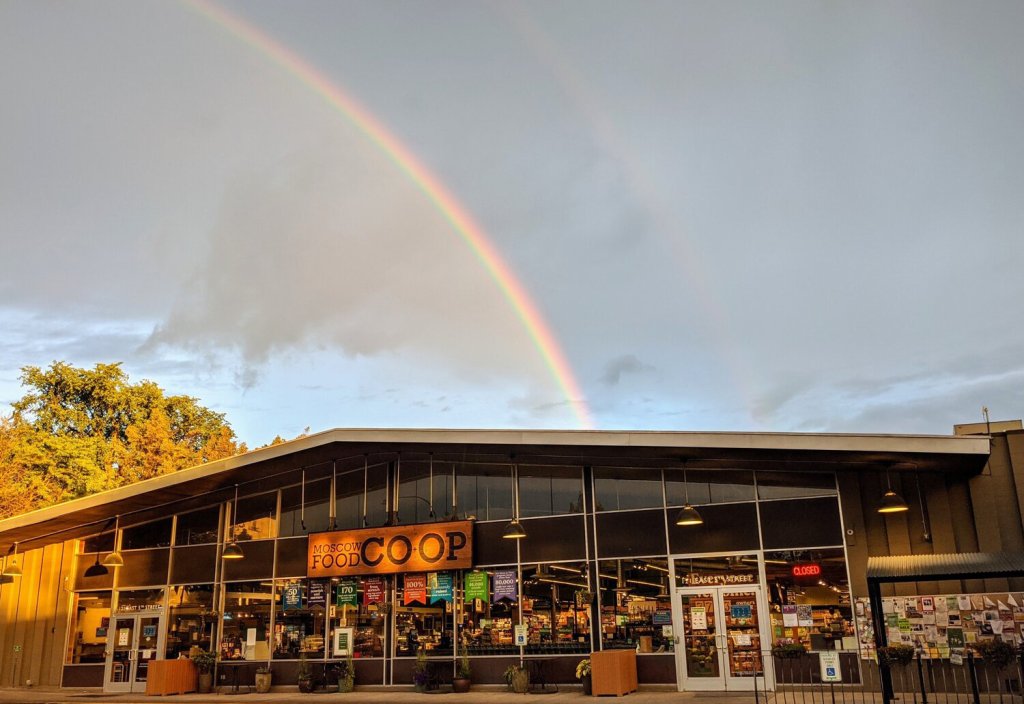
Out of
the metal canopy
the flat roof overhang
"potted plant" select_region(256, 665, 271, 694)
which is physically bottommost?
"potted plant" select_region(256, 665, 271, 694)

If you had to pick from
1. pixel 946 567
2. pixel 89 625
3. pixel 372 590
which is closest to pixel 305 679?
pixel 372 590

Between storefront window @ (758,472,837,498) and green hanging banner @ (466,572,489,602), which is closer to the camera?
storefront window @ (758,472,837,498)

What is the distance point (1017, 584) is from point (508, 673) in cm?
1031

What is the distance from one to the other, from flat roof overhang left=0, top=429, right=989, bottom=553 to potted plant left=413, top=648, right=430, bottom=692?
471 cm

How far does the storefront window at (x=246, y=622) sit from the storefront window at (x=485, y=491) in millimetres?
5954

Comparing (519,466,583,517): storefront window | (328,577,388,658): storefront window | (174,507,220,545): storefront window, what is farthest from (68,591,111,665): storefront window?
(519,466,583,517): storefront window

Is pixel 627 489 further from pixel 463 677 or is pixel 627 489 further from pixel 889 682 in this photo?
pixel 889 682

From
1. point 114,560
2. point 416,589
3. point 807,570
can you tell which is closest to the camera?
point 807,570

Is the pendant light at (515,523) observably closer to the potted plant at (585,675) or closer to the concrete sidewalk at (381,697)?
the potted plant at (585,675)

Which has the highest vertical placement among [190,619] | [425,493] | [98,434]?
[98,434]

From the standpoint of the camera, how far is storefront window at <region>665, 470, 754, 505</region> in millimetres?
18891

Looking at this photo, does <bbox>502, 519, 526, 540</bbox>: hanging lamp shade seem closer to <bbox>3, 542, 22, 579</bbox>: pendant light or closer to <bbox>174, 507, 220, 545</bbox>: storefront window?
<bbox>174, 507, 220, 545</bbox>: storefront window

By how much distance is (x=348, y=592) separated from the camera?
21.9 m

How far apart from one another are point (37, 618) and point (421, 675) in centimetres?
1388
